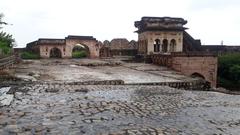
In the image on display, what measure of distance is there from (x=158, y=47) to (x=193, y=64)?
811cm

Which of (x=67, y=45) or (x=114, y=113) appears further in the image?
(x=67, y=45)

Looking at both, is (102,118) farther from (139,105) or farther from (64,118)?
(139,105)

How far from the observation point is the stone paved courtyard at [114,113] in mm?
5727

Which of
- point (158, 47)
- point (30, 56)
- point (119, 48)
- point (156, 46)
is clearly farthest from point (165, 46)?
point (30, 56)

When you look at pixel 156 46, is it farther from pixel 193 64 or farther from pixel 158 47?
pixel 193 64

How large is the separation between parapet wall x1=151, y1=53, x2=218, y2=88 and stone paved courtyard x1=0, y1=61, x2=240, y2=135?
12.3 metres

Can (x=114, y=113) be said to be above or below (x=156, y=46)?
below

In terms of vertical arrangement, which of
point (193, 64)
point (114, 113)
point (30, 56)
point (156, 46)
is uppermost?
point (156, 46)

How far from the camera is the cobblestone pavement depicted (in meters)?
5.73

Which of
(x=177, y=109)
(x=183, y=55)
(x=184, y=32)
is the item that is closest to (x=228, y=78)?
(x=184, y=32)

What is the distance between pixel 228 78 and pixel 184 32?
5.89 m

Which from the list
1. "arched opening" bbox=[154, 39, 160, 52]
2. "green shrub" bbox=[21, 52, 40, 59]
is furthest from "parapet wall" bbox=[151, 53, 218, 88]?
"green shrub" bbox=[21, 52, 40, 59]

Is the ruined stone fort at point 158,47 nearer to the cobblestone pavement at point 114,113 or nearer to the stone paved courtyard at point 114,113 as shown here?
the cobblestone pavement at point 114,113

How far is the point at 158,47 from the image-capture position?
3066cm
